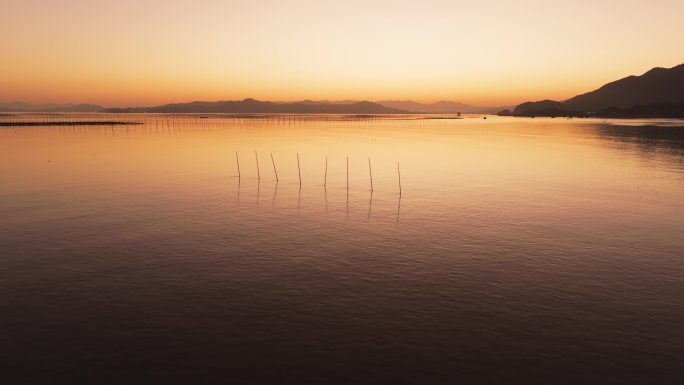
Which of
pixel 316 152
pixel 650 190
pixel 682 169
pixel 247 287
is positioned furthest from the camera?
pixel 316 152

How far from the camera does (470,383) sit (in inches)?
718

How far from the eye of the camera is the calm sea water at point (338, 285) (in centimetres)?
1945

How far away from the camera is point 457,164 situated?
93062mm

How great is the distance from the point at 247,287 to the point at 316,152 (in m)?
87.0

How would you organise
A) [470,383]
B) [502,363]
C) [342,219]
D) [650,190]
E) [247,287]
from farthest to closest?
1. [650,190]
2. [342,219]
3. [247,287]
4. [502,363]
5. [470,383]

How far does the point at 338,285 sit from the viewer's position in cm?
2792

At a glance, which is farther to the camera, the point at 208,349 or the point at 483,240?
the point at 483,240

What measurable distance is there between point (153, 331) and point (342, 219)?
83.8ft

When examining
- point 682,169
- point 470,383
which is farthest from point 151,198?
point 682,169

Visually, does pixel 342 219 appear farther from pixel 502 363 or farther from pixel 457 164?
pixel 457 164

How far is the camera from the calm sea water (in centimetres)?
1945

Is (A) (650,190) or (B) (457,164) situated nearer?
(A) (650,190)

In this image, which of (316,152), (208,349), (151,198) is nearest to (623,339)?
(208,349)

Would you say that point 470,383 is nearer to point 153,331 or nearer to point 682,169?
point 153,331
